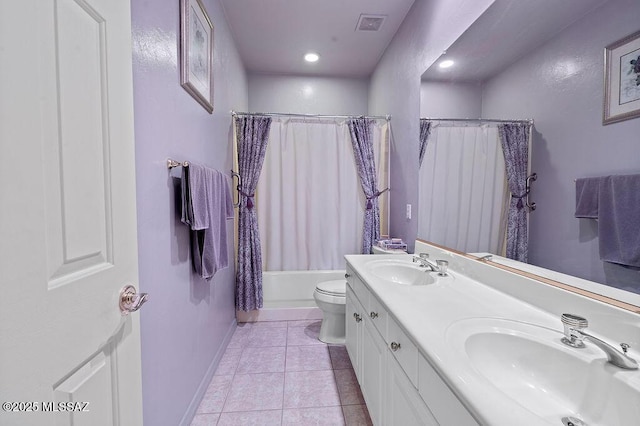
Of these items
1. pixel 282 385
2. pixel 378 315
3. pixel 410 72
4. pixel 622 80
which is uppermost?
pixel 410 72

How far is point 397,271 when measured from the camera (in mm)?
1633

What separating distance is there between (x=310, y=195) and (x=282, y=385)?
1603mm

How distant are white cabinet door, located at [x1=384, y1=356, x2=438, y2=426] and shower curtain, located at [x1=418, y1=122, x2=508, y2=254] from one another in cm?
77

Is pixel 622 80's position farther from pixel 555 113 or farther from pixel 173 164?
pixel 173 164

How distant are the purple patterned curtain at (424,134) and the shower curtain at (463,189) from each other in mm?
33

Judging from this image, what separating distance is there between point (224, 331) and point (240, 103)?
2160mm

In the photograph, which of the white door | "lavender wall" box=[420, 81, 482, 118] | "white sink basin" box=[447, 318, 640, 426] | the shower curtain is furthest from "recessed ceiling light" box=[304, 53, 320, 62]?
"white sink basin" box=[447, 318, 640, 426]

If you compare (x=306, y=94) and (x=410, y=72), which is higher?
(x=306, y=94)

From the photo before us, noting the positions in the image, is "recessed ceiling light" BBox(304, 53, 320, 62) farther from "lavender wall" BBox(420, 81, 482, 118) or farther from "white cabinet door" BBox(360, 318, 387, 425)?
"white cabinet door" BBox(360, 318, 387, 425)

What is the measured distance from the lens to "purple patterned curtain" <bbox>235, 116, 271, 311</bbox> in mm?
2441

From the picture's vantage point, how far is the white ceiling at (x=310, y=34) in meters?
2.06

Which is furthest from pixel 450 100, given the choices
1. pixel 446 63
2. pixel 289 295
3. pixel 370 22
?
pixel 289 295

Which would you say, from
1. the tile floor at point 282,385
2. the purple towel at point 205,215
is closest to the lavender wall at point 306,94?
the purple towel at point 205,215

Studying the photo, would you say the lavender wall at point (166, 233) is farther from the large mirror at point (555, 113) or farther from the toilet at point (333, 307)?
the large mirror at point (555, 113)
